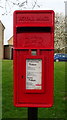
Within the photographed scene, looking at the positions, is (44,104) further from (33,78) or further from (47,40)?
(47,40)

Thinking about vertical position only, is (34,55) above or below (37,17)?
below

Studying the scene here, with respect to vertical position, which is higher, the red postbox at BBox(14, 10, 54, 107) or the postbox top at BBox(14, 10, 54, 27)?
the postbox top at BBox(14, 10, 54, 27)

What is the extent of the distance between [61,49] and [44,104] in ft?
122

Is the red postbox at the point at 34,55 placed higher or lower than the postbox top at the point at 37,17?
lower

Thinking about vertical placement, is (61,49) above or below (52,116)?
above

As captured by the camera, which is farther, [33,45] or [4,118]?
[4,118]

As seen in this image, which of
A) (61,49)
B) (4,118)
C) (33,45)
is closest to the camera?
(33,45)

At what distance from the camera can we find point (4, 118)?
5293 mm

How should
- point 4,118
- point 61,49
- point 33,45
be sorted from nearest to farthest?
point 33,45, point 4,118, point 61,49

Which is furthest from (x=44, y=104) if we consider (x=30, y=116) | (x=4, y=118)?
(x=4, y=118)

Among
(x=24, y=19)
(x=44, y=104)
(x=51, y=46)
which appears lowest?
(x=44, y=104)

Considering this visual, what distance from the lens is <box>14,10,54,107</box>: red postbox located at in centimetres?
361

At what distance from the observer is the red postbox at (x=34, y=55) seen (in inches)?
142

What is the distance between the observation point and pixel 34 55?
3.61 metres
